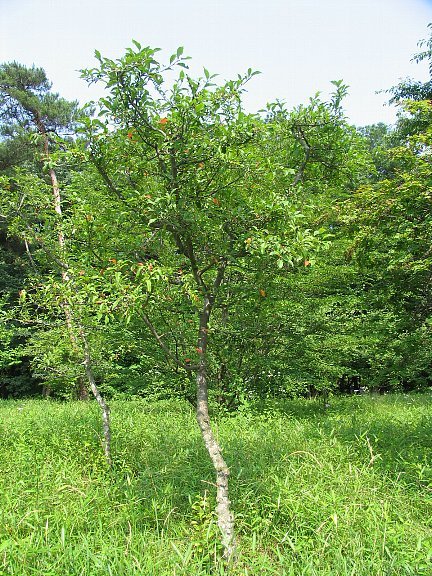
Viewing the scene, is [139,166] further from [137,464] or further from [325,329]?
[325,329]

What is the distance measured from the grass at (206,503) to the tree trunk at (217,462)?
11cm

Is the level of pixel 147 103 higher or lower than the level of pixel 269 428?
higher

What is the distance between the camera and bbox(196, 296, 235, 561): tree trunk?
2795 mm

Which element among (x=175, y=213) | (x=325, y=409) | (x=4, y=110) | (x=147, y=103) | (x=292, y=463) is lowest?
(x=325, y=409)

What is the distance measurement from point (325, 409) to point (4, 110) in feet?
43.9

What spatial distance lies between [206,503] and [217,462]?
340 mm

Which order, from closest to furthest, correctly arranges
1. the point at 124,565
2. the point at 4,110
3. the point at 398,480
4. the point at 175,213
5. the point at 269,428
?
the point at 124,565 → the point at 175,213 → the point at 398,480 → the point at 269,428 → the point at 4,110

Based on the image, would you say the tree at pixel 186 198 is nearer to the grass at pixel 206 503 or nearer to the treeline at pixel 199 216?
the treeline at pixel 199 216

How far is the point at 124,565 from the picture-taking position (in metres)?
2.68

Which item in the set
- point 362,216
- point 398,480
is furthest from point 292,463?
point 362,216

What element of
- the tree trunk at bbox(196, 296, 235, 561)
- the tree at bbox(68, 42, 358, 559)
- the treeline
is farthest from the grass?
the treeline

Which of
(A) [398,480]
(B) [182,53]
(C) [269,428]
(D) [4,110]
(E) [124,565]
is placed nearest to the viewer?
(B) [182,53]

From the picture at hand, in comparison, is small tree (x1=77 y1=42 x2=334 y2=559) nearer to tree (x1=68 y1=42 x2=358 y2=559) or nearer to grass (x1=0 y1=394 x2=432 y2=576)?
tree (x1=68 y1=42 x2=358 y2=559)

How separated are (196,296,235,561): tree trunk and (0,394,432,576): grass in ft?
0.35
